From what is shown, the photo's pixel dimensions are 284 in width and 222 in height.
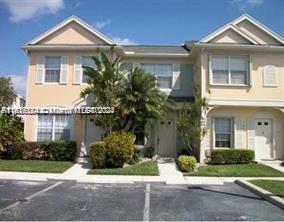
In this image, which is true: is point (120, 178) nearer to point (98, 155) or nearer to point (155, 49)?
point (98, 155)

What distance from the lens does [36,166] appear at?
1605cm

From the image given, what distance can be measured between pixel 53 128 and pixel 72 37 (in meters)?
5.69

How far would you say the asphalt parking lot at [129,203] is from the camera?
7.82m

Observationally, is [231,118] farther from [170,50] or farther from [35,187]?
[35,187]

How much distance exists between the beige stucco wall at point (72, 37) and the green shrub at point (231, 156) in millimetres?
9563

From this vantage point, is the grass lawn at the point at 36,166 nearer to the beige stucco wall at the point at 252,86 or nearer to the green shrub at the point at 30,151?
the green shrub at the point at 30,151

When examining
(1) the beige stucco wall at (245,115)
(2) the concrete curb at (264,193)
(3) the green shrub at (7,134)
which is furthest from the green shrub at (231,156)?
(3) the green shrub at (7,134)

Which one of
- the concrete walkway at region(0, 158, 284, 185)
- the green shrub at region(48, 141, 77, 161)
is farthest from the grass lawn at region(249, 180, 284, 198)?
the green shrub at region(48, 141, 77, 161)

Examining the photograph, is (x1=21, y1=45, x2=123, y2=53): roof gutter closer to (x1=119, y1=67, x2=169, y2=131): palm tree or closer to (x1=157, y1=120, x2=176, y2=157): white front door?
(x1=119, y1=67, x2=169, y2=131): palm tree

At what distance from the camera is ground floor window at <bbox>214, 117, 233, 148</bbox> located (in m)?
19.2

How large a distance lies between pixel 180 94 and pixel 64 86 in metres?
7.26

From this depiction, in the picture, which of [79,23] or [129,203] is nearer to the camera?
[129,203]

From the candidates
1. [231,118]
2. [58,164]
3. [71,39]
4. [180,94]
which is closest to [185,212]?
[58,164]

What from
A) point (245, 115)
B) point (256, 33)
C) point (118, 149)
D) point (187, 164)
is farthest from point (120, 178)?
point (256, 33)
